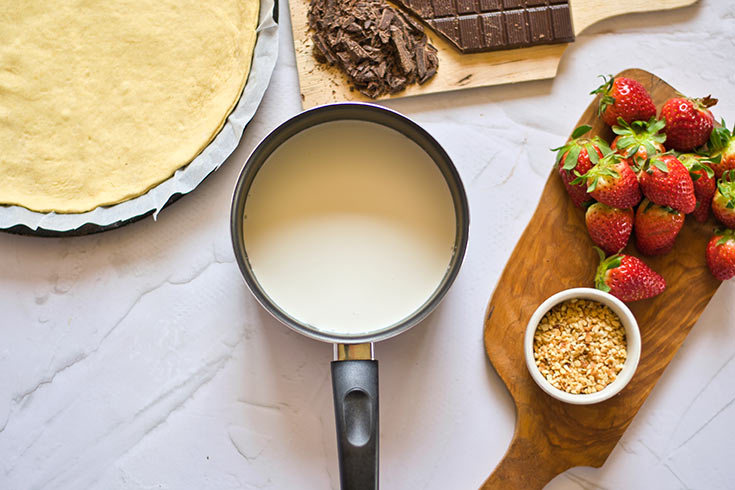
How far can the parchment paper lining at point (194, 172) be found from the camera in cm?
112

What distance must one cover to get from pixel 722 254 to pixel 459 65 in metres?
0.62

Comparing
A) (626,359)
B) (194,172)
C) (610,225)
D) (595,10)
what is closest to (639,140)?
(610,225)

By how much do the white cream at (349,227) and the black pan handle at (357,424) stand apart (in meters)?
0.13

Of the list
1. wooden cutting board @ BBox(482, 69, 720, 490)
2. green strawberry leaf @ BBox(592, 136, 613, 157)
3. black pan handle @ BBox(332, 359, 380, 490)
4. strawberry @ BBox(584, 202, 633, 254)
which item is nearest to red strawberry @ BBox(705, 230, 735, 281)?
wooden cutting board @ BBox(482, 69, 720, 490)

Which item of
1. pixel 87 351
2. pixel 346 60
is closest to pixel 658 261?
pixel 346 60

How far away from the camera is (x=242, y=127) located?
44.6 inches

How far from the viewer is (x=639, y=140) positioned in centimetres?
108

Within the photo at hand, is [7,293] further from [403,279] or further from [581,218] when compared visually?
[581,218]

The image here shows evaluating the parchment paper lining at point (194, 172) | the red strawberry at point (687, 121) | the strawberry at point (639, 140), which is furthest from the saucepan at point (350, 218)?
the red strawberry at point (687, 121)

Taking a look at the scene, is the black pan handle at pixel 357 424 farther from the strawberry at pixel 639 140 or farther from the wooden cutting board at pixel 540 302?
the strawberry at pixel 639 140

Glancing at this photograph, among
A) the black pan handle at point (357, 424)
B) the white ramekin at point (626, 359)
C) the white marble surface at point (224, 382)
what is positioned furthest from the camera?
the white marble surface at point (224, 382)

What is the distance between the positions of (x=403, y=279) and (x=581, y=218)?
37 centimetres

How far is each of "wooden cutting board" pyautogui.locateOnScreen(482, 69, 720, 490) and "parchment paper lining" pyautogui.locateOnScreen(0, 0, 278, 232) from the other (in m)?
0.60

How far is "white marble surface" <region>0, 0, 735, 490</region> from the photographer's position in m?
1.15
